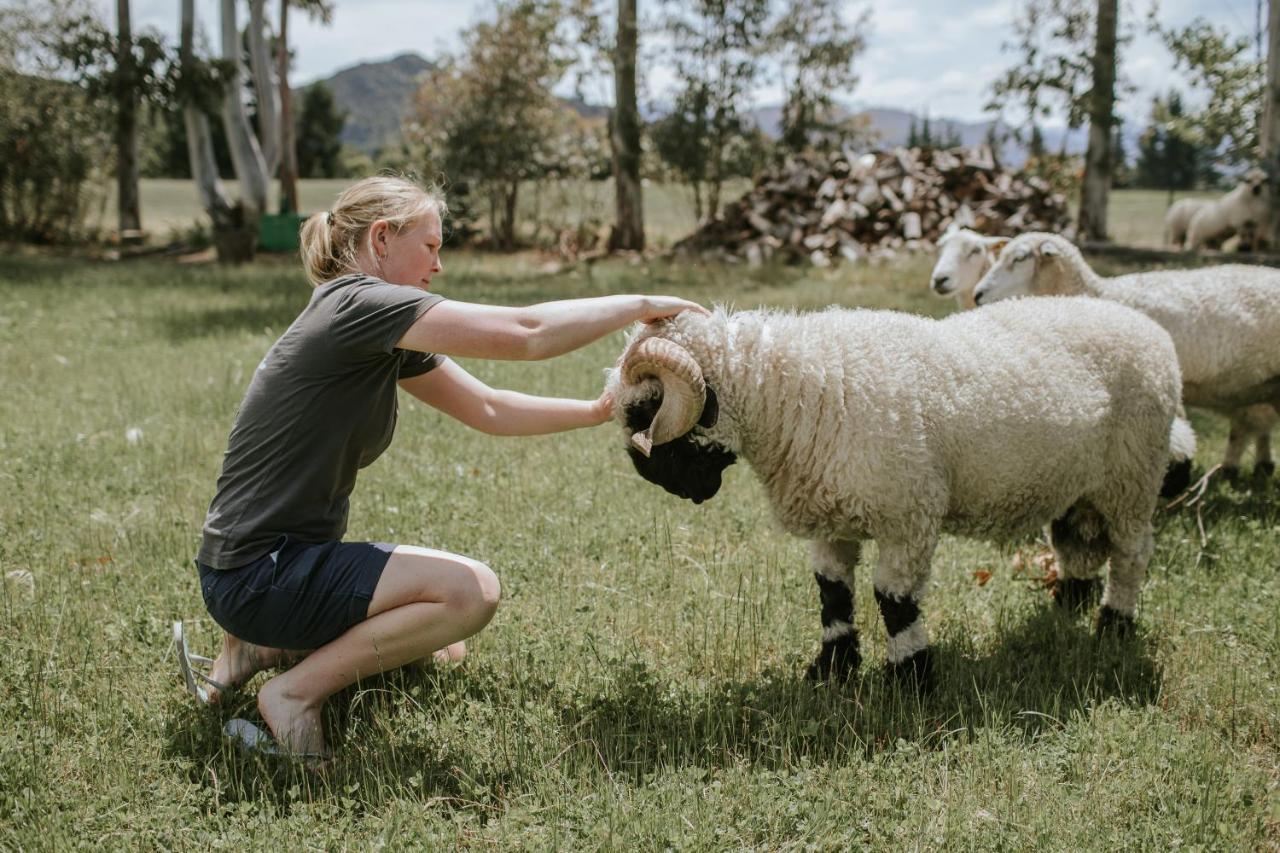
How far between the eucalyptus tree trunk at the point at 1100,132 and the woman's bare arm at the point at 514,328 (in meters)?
14.3

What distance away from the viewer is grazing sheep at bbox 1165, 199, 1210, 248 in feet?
58.0

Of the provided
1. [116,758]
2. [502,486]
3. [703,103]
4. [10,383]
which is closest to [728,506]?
[502,486]

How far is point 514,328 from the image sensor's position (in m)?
2.64

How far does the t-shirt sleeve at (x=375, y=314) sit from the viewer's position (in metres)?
2.63

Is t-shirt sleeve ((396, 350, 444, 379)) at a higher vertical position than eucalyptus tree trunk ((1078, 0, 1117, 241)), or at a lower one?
lower

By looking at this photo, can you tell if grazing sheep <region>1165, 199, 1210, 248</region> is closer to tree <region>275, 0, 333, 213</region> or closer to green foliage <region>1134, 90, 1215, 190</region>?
tree <region>275, 0, 333, 213</region>

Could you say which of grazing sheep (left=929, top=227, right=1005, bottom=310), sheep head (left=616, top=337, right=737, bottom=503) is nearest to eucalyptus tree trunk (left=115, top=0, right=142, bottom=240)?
grazing sheep (left=929, top=227, right=1005, bottom=310)

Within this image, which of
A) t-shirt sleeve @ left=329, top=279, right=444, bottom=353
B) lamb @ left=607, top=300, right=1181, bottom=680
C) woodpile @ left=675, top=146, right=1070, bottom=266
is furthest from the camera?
woodpile @ left=675, top=146, right=1070, bottom=266

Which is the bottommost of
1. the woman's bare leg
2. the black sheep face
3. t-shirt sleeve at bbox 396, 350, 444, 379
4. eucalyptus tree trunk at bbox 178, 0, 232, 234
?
the woman's bare leg

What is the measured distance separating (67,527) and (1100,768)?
445cm

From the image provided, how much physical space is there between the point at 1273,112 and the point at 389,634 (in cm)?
1438

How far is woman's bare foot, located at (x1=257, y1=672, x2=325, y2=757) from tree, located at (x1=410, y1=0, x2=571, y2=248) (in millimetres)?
18257

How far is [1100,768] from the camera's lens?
2.75m

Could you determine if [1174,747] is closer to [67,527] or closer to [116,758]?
[116,758]
